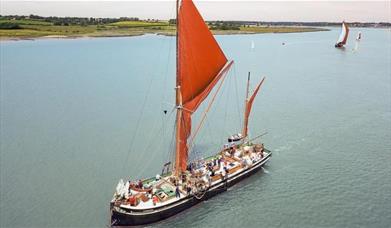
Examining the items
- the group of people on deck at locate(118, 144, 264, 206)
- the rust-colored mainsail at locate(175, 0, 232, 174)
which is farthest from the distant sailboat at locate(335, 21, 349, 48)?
the rust-colored mainsail at locate(175, 0, 232, 174)

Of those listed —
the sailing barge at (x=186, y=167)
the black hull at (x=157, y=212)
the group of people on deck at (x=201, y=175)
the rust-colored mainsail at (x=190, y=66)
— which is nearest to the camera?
the black hull at (x=157, y=212)

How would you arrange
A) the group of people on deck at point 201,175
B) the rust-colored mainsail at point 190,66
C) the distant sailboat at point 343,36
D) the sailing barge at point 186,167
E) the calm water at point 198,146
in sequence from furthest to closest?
1. the distant sailboat at point 343,36
2. the calm water at point 198,146
3. the rust-colored mainsail at point 190,66
4. the group of people on deck at point 201,175
5. the sailing barge at point 186,167

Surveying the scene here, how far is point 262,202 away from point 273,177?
14.2 feet

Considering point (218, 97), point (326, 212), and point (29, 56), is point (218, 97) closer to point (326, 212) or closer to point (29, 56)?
point (326, 212)

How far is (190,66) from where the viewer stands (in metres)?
25.6

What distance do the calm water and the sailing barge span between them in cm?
148

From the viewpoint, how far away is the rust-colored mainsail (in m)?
24.5

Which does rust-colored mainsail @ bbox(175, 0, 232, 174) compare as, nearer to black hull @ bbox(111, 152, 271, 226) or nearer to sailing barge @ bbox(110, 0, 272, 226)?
sailing barge @ bbox(110, 0, 272, 226)

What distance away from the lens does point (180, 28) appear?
24.2 m

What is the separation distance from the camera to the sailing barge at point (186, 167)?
75.9 feet

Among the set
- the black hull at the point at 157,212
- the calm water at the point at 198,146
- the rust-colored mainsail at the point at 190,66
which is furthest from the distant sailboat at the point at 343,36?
the black hull at the point at 157,212

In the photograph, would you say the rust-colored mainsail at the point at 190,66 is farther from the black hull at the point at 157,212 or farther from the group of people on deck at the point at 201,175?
the black hull at the point at 157,212

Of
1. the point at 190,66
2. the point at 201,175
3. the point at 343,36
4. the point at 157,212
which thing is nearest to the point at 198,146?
the point at 201,175

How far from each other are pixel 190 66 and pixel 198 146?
12398 millimetres
